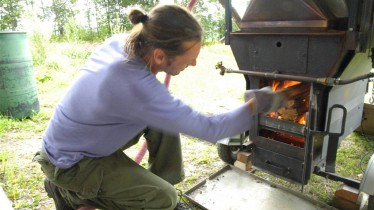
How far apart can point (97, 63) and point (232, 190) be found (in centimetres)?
151

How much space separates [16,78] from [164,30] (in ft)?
10.9

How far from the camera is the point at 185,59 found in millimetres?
1465

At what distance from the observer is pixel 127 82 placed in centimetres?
134

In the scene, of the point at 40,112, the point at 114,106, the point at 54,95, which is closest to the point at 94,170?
the point at 114,106

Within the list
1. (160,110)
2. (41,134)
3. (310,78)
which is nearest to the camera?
(160,110)

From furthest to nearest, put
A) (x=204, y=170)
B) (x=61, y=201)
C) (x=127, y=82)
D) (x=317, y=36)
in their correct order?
(x=204, y=170) < (x=61, y=201) < (x=317, y=36) < (x=127, y=82)

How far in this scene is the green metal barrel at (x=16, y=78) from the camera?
3705mm

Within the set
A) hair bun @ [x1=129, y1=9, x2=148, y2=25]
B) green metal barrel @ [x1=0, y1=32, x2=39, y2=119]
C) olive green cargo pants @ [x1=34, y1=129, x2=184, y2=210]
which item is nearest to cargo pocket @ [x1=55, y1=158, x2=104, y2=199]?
olive green cargo pants @ [x1=34, y1=129, x2=184, y2=210]

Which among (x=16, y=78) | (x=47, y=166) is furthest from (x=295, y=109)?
(x=16, y=78)

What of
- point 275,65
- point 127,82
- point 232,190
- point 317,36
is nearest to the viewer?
point 127,82

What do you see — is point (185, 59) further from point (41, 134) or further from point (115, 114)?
point (41, 134)

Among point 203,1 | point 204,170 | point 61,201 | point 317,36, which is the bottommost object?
point 204,170

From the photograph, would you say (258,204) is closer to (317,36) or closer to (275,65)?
(275,65)

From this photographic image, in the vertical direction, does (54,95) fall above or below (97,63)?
below
